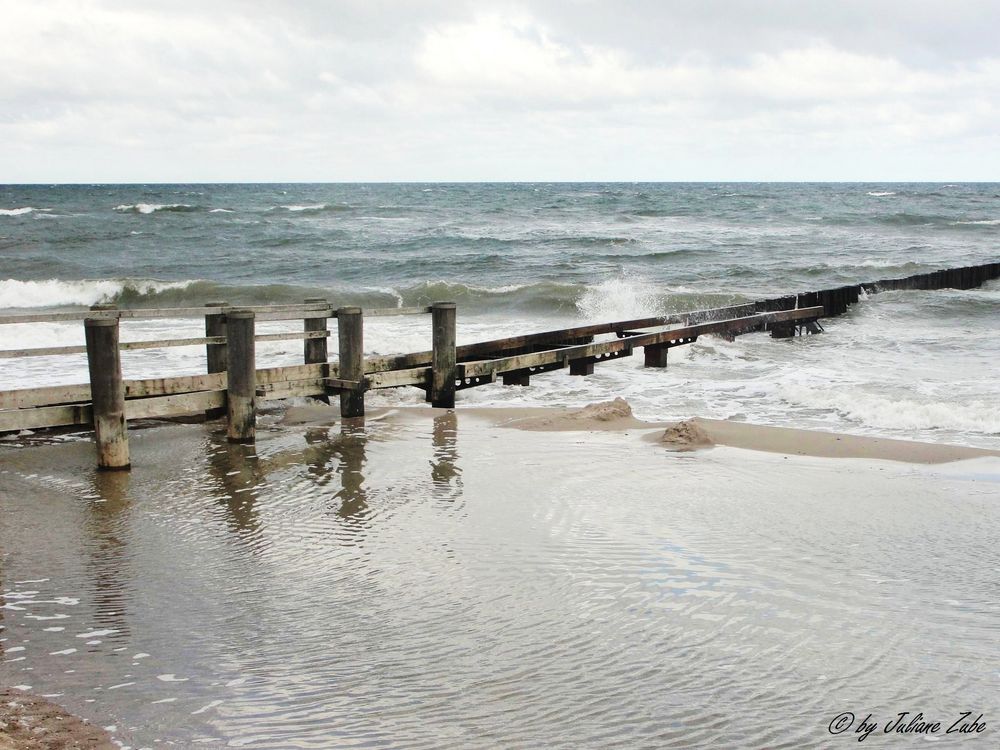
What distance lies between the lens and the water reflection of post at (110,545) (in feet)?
16.0

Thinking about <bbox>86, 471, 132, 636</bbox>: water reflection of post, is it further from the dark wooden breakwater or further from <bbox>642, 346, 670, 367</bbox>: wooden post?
<bbox>642, 346, 670, 367</bbox>: wooden post

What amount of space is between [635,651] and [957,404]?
8135mm

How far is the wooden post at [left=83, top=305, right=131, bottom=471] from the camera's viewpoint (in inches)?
299

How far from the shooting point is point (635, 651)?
176 inches

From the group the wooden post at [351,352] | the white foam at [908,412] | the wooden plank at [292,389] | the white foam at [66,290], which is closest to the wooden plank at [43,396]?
the wooden plank at [292,389]

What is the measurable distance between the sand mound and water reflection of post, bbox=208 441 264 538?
12.6ft

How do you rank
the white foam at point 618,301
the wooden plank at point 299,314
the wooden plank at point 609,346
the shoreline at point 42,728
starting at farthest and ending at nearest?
the white foam at point 618,301 → the wooden plank at point 609,346 → the wooden plank at point 299,314 → the shoreline at point 42,728

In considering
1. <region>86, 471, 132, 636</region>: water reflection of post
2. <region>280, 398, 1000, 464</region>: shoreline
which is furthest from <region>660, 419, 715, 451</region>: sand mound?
<region>86, 471, 132, 636</region>: water reflection of post

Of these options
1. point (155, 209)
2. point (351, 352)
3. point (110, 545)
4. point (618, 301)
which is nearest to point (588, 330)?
point (351, 352)

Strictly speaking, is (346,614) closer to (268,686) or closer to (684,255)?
(268,686)

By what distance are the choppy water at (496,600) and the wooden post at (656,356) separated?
6.07 meters

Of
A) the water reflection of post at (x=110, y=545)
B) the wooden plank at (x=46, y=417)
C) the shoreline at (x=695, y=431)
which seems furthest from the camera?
the shoreline at (x=695, y=431)

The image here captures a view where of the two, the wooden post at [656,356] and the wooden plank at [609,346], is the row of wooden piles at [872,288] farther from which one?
the wooden post at [656,356]

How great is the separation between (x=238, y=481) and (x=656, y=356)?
8128 mm
